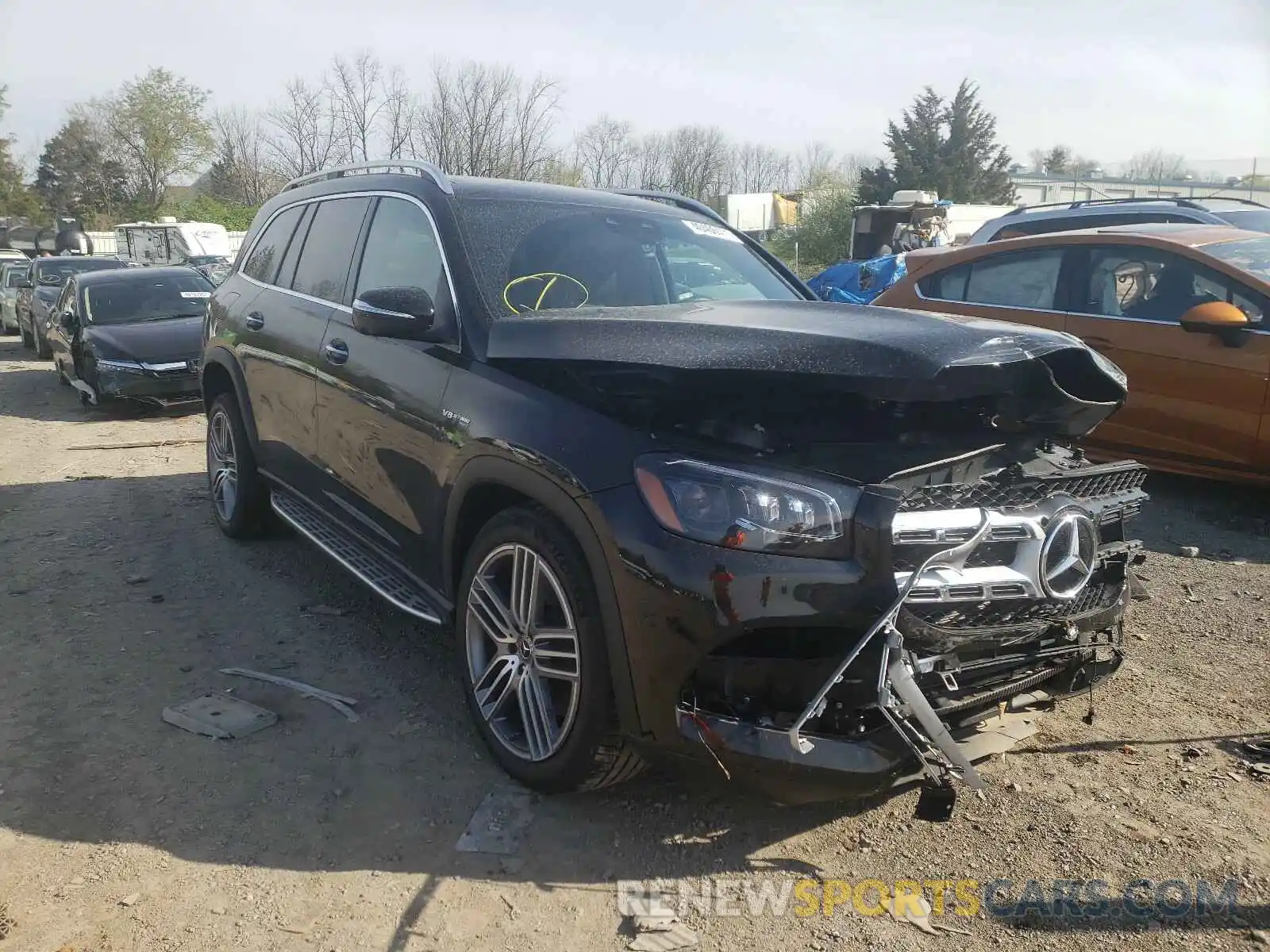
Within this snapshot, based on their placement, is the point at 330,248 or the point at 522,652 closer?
the point at 522,652

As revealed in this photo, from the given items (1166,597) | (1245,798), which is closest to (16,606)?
(1245,798)

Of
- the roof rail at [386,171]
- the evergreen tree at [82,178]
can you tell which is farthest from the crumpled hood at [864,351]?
the evergreen tree at [82,178]

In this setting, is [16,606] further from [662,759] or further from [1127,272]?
[1127,272]

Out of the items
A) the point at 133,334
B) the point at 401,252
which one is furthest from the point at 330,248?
the point at 133,334

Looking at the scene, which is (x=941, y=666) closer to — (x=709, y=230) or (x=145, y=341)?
(x=709, y=230)

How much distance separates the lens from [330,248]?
15.4 feet

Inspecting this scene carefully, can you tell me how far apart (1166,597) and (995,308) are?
2.80 meters

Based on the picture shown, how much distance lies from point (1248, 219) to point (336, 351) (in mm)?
10066

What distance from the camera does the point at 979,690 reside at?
2.73 meters

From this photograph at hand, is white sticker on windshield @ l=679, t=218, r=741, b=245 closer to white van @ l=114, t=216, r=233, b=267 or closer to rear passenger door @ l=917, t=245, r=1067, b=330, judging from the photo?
rear passenger door @ l=917, t=245, r=1067, b=330

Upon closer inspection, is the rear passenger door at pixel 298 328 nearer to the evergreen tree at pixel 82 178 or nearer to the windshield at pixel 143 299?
the windshield at pixel 143 299

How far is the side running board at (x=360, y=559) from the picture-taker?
370 centimetres

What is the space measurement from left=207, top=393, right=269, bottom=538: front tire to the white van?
21.6 meters

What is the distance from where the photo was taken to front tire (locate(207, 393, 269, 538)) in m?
5.62
